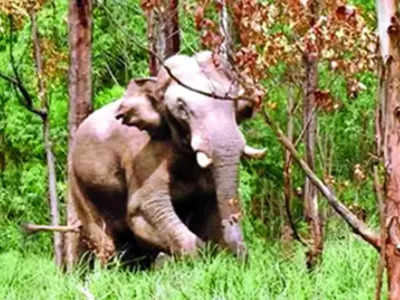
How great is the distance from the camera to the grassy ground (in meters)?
5.58

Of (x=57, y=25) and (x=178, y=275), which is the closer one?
(x=178, y=275)

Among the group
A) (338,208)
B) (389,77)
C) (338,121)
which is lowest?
(338,121)

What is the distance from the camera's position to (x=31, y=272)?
7.44 meters

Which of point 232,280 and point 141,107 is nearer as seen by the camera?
point 232,280

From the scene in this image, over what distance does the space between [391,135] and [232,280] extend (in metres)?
2.68

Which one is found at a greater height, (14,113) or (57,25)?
(57,25)

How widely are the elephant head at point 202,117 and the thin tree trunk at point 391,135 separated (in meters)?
2.99

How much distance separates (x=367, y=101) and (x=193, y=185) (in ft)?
30.9

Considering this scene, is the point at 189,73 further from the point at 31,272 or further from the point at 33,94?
the point at 33,94

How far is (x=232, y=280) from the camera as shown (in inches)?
231

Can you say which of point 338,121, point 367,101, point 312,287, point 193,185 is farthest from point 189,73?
point 338,121

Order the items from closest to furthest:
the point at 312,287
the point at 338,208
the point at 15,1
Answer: the point at 338,208 < the point at 312,287 < the point at 15,1

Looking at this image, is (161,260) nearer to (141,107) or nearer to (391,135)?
(141,107)

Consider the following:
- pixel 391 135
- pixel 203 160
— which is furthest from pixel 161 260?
pixel 391 135
